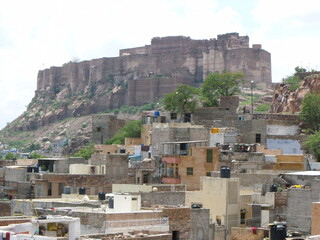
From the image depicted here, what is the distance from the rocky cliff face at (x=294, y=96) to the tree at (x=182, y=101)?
272 inches

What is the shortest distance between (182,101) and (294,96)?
8.86 meters

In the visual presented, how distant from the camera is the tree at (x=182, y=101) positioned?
63.1m

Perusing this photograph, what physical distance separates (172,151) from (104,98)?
296 feet

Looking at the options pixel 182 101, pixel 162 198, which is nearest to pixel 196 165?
pixel 162 198

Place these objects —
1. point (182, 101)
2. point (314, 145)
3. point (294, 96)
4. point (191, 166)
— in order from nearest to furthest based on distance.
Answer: point (191, 166) → point (314, 145) → point (182, 101) → point (294, 96)

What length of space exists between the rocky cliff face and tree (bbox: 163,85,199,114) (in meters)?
6.90

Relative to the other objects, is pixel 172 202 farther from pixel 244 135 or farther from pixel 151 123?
pixel 151 123

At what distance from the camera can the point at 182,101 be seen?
213ft

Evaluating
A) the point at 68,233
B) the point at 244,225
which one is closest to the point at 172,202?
the point at 244,225

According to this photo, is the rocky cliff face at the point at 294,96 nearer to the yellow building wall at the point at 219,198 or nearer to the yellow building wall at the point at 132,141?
the yellow building wall at the point at 132,141

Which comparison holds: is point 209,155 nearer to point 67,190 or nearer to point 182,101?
point 67,190

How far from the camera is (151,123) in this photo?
6225cm

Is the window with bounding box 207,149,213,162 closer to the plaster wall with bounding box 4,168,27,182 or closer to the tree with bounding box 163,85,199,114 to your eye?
the plaster wall with bounding box 4,168,27,182

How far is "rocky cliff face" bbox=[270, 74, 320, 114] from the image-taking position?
64812mm
